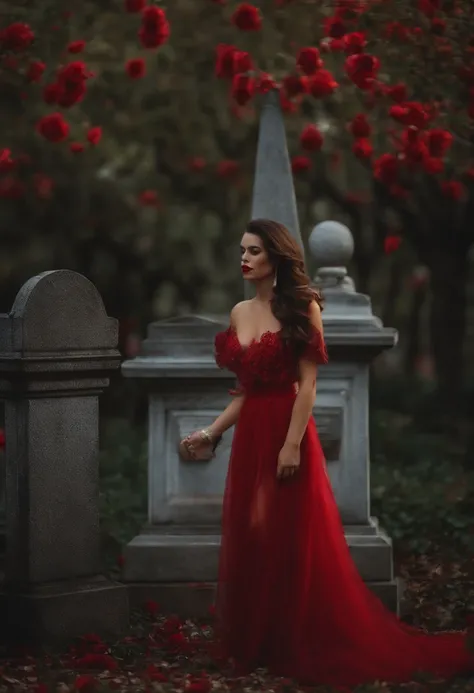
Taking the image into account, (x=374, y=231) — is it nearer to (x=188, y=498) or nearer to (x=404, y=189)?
(x=404, y=189)

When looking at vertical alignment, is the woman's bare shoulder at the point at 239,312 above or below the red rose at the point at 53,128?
below

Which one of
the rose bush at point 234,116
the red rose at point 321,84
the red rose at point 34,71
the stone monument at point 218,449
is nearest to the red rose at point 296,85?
the rose bush at point 234,116

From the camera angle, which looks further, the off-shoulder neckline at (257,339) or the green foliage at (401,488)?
the green foliage at (401,488)

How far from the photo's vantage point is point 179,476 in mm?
7160

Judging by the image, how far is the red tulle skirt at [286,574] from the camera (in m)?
5.68

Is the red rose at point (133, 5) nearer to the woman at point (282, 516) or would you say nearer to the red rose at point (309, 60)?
the red rose at point (309, 60)

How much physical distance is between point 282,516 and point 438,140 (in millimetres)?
3688

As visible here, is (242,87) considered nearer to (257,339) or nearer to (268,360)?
(257,339)

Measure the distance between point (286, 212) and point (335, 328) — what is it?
0.67 m

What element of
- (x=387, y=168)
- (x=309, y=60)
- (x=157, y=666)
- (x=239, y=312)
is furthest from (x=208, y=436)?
(x=387, y=168)

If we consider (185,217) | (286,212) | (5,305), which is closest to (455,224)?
(185,217)

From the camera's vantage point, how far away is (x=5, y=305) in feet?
44.2

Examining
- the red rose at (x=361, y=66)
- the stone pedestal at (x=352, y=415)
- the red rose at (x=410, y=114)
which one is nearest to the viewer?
the stone pedestal at (x=352, y=415)

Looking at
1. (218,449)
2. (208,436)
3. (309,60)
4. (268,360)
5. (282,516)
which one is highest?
(309,60)
